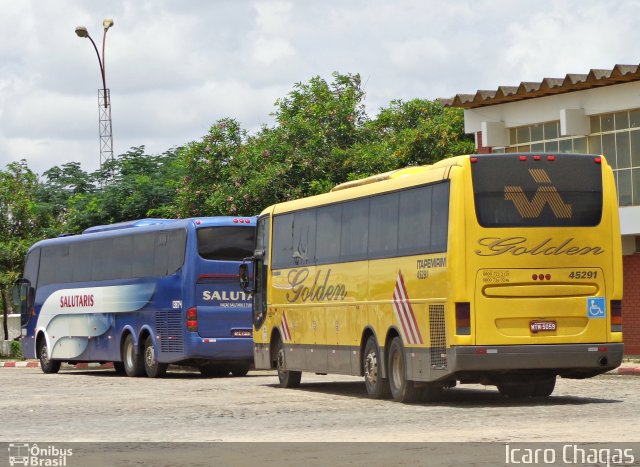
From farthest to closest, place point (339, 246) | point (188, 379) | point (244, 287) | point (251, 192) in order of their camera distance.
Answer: point (251, 192) < point (188, 379) < point (244, 287) < point (339, 246)

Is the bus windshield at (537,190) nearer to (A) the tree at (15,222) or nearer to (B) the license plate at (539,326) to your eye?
(B) the license plate at (539,326)

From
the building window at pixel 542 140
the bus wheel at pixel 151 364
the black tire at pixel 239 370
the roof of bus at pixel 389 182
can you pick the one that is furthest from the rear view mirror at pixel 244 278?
the building window at pixel 542 140

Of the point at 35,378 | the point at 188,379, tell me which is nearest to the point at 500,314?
the point at 188,379

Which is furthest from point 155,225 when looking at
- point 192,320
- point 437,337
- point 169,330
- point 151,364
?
point 437,337

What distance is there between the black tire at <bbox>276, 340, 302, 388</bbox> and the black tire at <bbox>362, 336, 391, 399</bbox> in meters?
3.89

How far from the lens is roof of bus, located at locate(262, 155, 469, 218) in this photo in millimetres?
20406

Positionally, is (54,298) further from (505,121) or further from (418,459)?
(418,459)

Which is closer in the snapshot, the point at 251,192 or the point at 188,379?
the point at 188,379

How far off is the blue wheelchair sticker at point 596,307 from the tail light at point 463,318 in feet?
5.80

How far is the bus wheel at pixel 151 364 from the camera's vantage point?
32781 mm

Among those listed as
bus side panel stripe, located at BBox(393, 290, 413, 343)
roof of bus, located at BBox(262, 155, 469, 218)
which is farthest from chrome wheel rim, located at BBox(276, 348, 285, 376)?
bus side panel stripe, located at BBox(393, 290, 413, 343)

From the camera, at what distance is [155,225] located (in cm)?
3331

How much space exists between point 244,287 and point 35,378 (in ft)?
28.5

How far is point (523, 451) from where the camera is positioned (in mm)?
13375
